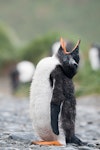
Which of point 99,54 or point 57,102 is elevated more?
point 99,54

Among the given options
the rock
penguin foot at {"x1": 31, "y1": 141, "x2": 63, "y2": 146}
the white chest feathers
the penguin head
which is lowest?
penguin foot at {"x1": 31, "y1": 141, "x2": 63, "y2": 146}

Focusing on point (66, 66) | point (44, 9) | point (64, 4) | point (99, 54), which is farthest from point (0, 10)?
point (66, 66)

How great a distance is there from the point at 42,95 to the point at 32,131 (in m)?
2.05

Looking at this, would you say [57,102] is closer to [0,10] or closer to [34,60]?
[34,60]

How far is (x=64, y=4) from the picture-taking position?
4588 cm

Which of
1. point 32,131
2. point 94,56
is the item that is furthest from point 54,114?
point 94,56

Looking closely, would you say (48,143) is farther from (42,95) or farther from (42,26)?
(42,26)

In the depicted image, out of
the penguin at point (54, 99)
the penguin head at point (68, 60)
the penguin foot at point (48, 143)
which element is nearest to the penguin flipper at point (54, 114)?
the penguin at point (54, 99)

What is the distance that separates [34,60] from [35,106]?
18244 mm

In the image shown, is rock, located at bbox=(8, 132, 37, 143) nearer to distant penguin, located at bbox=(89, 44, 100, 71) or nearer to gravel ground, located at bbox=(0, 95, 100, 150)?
gravel ground, located at bbox=(0, 95, 100, 150)

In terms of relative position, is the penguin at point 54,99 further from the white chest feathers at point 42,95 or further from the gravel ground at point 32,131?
the gravel ground at point 32,131

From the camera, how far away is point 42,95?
7027 mm

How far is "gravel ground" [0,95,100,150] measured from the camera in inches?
270

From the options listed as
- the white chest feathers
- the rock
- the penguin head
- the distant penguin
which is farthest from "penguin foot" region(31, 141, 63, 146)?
the distant penguin
